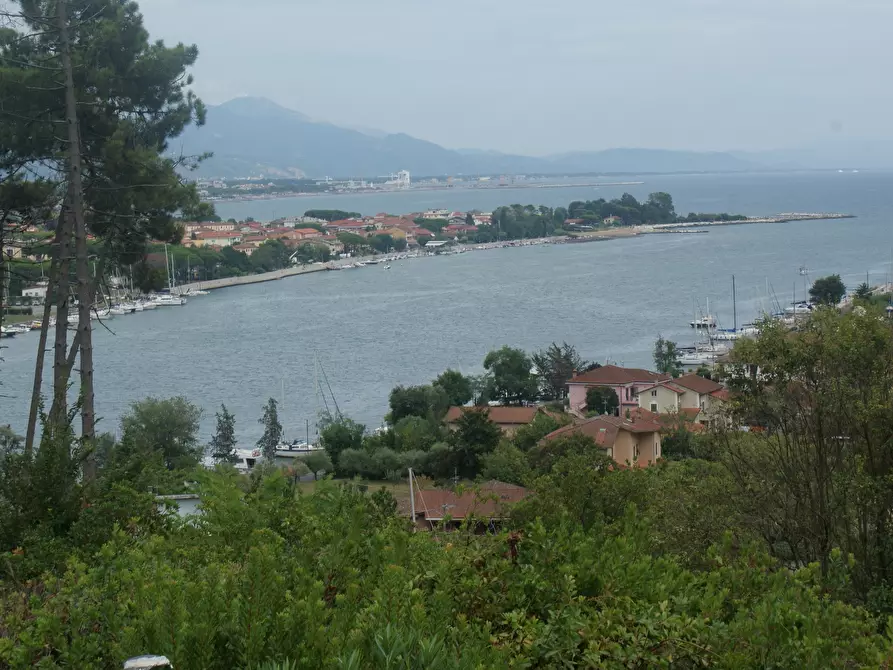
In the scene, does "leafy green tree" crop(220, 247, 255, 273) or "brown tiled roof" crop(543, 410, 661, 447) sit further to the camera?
"leafy green tree" crop(220, 247, 255, 273)

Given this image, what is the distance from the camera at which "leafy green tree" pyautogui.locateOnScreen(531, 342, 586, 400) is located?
54.7 feet

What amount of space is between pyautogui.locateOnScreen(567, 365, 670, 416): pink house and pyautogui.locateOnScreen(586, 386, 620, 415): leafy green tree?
2.2 inches

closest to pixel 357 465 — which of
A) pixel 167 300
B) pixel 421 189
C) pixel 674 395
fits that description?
pixel 674 395

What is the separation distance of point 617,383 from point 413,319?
9559 millimetres

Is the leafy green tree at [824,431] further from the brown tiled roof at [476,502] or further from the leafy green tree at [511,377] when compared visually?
the leafy green tree at [511,377]

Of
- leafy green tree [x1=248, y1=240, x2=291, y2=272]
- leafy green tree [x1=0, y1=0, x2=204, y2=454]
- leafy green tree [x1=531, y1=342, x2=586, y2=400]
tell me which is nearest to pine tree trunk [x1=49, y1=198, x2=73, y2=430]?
leafy green tree [x1=0, y1=0, x2=204, y2=454]

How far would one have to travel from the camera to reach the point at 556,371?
16797 millimetres

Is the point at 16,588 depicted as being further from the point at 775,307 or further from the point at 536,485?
the point at 775,307

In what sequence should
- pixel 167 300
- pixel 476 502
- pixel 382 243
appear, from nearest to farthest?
pixel 476 502, pixel 167 300, pixel 382 243

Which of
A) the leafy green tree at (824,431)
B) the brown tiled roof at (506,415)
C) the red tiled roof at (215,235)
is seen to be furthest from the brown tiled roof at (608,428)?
the red tiled roof at (215,235)

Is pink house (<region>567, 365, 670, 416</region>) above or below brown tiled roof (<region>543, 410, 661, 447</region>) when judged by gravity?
below

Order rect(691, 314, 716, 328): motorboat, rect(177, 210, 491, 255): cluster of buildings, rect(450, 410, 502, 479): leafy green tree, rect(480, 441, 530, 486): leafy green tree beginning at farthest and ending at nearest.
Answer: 1. rect(177, 210, 491, 255): cluster of buildings
2. rect(691, 314, 716, 328): motorboat
3. rect(450, 410, 502, 479): leafy green tree
4. rect(480, 441, 530, 486): leafy green tree

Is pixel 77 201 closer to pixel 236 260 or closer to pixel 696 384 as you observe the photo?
pixel 696 384

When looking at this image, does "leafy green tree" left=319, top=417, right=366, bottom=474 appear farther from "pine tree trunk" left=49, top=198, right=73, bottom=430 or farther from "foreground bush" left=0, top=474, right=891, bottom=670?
"foreground bush" left=0, top=474, right=891, bottom=670
